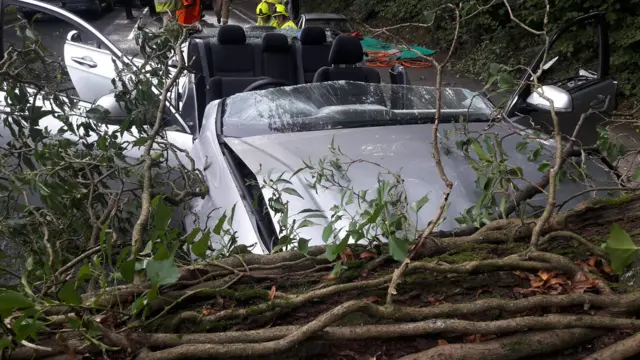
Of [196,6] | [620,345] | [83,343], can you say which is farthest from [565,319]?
[196,6]

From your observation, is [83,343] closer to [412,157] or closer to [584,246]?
[584,246]

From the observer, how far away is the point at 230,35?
22.3 ft

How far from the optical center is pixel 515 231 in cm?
208

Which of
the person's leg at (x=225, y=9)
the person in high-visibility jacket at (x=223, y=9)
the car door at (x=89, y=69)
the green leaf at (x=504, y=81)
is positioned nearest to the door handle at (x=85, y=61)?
the car door at (x=89, y=69)

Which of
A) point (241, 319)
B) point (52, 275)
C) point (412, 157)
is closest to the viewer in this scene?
point (241, 319)

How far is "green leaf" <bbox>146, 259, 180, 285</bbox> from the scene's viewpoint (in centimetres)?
146

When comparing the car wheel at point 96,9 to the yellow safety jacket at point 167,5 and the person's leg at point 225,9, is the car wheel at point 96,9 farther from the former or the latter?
the yellow safety jacket at point 167,5

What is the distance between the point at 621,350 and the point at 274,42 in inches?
230

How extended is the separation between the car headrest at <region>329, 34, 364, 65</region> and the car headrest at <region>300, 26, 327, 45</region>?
136 centimetres

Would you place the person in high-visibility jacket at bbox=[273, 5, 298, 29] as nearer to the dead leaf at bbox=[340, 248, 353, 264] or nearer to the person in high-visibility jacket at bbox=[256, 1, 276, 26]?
the person in high-visibility jacket at bbox=[256, 1, 276, 26]

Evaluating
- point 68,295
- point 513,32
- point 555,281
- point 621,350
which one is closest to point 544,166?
point 555,281

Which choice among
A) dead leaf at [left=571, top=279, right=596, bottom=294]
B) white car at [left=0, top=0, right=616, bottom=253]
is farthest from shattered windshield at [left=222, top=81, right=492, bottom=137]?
dead leaf at [left=571, top=279, right=596, bottom=294]

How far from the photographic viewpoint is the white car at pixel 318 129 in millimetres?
3070

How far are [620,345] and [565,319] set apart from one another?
0.43ft
